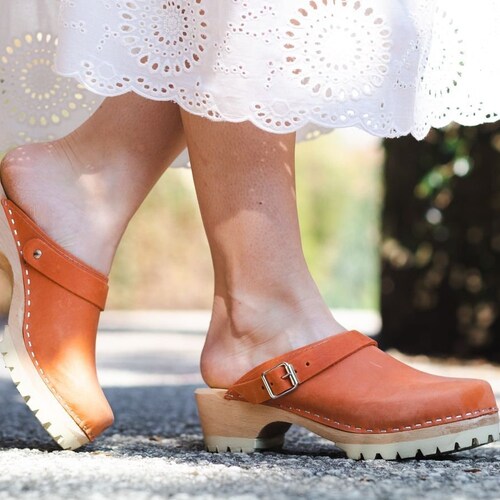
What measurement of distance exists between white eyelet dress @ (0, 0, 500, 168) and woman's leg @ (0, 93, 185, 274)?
14 centimetres

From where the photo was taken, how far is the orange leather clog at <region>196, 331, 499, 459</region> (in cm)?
101

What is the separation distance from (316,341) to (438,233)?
7.93 feet

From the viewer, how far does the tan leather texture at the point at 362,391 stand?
1018 millimetres

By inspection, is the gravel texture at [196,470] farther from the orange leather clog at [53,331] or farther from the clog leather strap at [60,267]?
the clog leather strap at [60,267]

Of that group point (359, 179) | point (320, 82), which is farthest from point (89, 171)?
point (359, 179)

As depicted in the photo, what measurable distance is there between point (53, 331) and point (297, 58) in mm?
419

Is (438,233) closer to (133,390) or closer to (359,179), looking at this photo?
(133,390)

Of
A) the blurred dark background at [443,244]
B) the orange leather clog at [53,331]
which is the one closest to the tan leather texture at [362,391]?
the orange leather clog at [53,331]

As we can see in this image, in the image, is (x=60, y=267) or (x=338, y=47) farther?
(x=60, y=267)

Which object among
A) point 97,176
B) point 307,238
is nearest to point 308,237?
point 307,238

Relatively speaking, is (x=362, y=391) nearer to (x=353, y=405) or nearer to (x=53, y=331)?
(x=353, y=405)

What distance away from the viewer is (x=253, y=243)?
1.09m

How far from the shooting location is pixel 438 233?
3420 mm

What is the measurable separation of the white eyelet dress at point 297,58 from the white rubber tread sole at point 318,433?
0.32 meters
